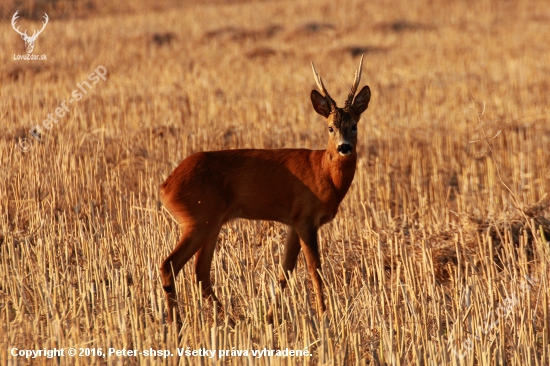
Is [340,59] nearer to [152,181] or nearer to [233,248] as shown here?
[152,181]

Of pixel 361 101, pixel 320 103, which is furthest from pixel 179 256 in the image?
Result: pixel 361 101

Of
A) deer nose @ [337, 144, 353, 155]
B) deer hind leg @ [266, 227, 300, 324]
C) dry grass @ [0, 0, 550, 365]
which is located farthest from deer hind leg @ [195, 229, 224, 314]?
deer nose @ [337, 144, 353, 155]

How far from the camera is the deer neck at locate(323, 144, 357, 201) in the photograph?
6.37 m

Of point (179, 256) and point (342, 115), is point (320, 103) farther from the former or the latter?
point (179, 256)

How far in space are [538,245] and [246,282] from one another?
220cm

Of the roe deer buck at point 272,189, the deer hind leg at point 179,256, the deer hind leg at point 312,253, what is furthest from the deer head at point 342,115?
the deer hind leg at point 179,256

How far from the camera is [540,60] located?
59.4 feet

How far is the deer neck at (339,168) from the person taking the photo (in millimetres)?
6367

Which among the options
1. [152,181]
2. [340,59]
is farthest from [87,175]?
[340,59]

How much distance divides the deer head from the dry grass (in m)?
0.80

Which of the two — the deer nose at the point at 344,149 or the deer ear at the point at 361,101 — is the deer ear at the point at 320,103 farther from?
the deer nose at the point at 344,149

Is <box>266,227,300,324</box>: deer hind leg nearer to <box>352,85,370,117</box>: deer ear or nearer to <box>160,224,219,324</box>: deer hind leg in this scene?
<box>160,224,219,324</box>: deer hind leg

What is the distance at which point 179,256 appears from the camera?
19.5 ft

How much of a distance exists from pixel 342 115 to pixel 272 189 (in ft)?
2.59
